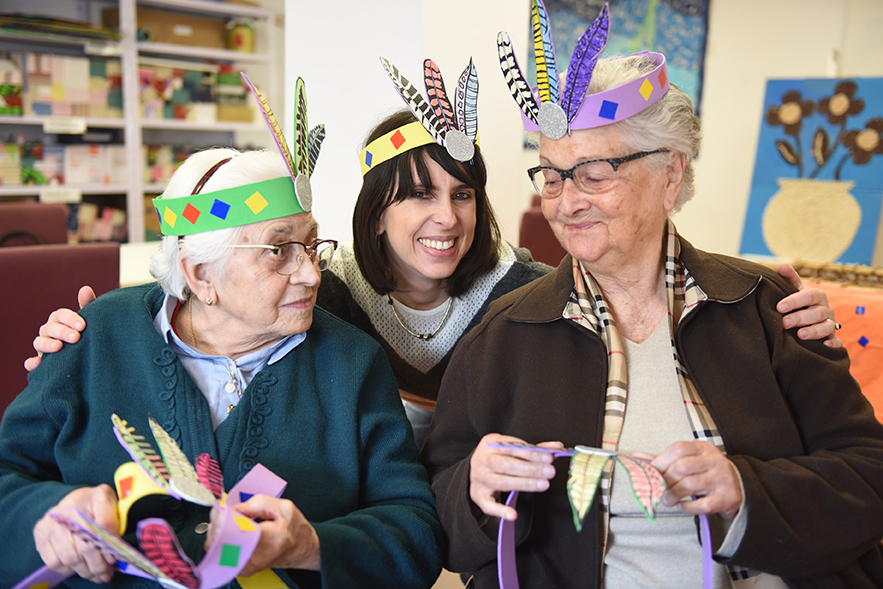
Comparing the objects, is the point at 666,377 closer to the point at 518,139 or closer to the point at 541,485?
the point at 541,485

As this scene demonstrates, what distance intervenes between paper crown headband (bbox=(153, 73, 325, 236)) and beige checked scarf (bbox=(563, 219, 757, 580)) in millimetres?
637

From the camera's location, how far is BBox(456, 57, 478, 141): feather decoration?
1838 mm

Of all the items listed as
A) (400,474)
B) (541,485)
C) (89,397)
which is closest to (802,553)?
(541,485)

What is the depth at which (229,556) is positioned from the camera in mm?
1061

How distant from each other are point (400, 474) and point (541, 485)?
0.38 m

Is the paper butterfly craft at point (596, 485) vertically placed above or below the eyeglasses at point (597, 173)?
below

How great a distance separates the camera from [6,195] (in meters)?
4.90

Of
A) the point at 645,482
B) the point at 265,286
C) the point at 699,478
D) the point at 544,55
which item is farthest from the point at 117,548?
the point at 544,55

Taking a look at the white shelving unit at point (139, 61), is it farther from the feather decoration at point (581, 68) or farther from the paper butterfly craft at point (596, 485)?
the paper butterfly craft at point (596, 485)

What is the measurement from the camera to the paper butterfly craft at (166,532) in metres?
1.06

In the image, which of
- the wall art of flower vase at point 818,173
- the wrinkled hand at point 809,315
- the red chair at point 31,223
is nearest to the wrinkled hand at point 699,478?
the wrinkled hand at point 809,315

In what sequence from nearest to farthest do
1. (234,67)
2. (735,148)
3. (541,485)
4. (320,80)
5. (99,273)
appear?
(541,485) < (99,273) < (320,80) < (234,67) < (735,148)

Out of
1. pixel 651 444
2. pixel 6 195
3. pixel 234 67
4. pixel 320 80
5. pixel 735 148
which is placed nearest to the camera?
pixel 651 444

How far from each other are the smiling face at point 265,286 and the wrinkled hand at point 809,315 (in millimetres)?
1000
